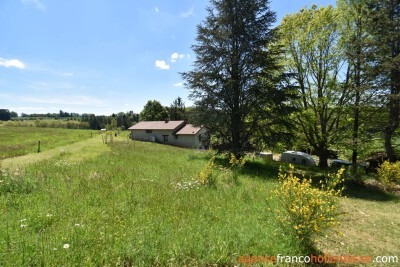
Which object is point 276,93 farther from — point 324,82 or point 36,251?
point 36,251

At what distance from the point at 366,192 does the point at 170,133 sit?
37290 millimetres

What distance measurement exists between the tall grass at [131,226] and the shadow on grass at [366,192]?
6539 millimetres

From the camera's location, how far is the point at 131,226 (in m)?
4.74

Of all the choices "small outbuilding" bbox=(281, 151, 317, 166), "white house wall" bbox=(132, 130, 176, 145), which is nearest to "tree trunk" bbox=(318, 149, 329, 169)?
"small outbuilding" bbox=(281, 151, 317, 166)

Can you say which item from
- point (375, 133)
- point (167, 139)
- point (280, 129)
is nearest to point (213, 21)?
point (280, 129)

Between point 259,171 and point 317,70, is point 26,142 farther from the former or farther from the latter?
point 317,70

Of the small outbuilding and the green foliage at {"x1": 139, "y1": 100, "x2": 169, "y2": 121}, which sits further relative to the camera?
the green foliage at {"x1": 139, "y1": 100, "x2": 169, "y2": 121}

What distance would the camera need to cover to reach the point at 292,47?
18750 mm

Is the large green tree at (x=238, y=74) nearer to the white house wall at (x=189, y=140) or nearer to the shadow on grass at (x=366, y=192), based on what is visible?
the shadow on grass at (x=366, y=192)

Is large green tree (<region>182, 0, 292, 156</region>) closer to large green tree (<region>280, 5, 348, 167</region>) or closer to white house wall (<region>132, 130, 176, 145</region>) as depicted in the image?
large green tree (<region>280, 5, 348, 167</region>)

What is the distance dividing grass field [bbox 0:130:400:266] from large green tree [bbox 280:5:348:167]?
10.9 meters

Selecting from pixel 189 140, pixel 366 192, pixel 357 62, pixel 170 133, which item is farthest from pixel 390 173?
pixel 170 133

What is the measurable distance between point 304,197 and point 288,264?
1.35 meters

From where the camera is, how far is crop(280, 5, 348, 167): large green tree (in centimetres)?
1709
